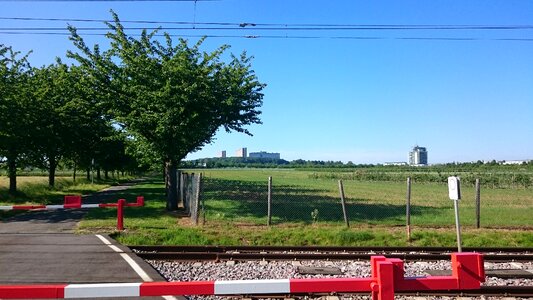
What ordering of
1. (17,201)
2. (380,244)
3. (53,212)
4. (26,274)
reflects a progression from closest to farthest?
(26,274), (380,244), (53,212), (17,201)

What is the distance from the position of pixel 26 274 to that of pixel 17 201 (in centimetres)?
1838

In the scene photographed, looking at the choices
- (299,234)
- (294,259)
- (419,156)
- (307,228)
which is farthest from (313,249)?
(419,156)

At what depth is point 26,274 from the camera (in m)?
8.18

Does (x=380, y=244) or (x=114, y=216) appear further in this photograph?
(x=114, y=216)

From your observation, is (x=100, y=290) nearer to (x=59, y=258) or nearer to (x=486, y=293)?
(x=59, y=258)

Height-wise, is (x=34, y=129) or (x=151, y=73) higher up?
(x=151, y=73)

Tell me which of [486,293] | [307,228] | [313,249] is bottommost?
[486,293]

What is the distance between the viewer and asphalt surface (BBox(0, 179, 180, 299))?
798 centimetres

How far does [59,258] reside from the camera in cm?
955

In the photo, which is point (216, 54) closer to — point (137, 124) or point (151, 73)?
point (151, 73)

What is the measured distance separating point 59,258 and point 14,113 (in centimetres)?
1617

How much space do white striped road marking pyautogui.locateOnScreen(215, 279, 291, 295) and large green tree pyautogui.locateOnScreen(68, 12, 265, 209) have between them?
13.9m

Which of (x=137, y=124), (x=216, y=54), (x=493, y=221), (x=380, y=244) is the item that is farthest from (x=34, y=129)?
(x=493, y=221)

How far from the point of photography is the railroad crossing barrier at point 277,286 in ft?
12.5
